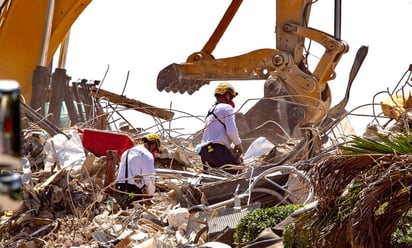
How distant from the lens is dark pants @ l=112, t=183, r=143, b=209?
34.2 ft

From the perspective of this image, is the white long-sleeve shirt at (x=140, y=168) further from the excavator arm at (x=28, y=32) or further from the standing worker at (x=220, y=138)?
the excavator arm at (x=28, y=32)

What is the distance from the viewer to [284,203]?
28.5 ft

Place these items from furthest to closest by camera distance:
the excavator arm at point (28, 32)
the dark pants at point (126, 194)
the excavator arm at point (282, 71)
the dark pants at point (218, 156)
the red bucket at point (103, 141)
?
the excavator arm at point (28, 32)
the excavator arm at point (282, 71)
the red bucket at point (103, 141)
the dark pants at point (218, 156)
the dark pants at point (126, 194)

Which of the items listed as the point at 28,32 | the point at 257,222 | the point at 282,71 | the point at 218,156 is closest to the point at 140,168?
the point at 218,156

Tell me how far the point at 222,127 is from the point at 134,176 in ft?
5.43

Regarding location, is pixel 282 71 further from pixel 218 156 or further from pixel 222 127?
pixel 218 156

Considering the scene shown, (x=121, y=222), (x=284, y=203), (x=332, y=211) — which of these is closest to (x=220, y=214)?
(x=284, y=203)

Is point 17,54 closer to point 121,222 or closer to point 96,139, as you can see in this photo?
point 96,139

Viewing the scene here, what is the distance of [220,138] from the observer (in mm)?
11641

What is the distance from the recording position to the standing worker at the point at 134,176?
34.4ft

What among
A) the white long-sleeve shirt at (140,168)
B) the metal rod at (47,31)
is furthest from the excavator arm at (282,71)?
the white long-sleeve shirt at (140,168)

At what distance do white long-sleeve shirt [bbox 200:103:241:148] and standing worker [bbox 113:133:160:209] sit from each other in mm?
1001

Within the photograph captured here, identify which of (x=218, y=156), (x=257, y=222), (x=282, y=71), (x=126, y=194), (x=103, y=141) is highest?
(x=282, y=71)

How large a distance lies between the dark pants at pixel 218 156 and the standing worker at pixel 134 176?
96 centimetres
